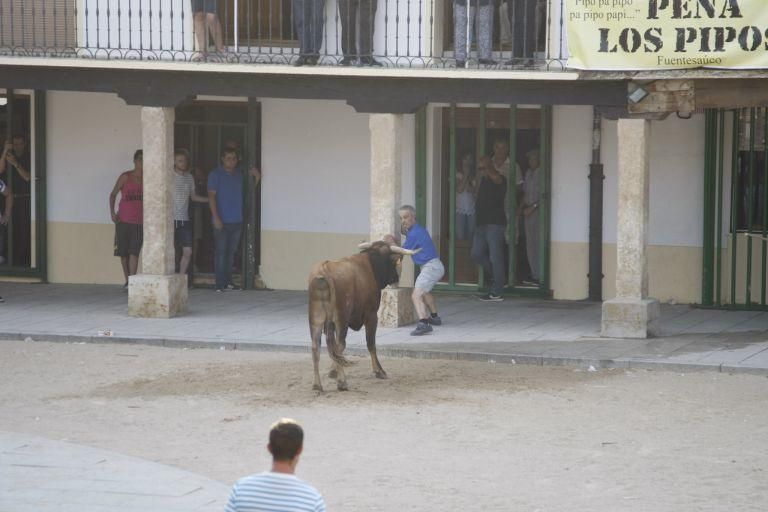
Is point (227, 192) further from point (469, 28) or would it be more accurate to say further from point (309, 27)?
point (469, 28)

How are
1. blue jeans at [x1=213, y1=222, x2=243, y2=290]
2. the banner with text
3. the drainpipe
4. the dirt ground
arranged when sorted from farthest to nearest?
blue jeans at [x1=213, y1=222, x2=243, y2=290] → the drainpipe → the banner with text → the dirt ground

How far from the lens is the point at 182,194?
19.8 metres

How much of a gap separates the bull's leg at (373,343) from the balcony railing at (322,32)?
14.4 feet

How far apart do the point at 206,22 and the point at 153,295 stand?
3458 millimetres

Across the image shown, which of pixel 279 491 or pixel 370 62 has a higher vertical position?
pixel 370 62

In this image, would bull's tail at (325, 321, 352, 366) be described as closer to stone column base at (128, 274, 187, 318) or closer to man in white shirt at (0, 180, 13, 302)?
stone column base at (128, 274, 187, 318)

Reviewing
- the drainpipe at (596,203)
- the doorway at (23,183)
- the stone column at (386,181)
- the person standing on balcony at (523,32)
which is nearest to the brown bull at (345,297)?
the stone column at (386,181)

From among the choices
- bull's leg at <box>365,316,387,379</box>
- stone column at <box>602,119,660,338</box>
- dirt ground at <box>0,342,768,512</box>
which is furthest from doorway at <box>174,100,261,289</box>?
bull's leg at <box>365,316,387,379</box>

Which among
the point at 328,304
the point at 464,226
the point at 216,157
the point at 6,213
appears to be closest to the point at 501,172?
the point at 464,226

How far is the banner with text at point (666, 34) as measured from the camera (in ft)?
50.6

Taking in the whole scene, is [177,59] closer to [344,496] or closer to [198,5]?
[198,5]

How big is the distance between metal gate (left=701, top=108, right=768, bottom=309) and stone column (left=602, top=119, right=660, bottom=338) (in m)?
2.46

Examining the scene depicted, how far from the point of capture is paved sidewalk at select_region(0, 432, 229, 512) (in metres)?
8.95

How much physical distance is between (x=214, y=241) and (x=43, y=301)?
8.44ft
